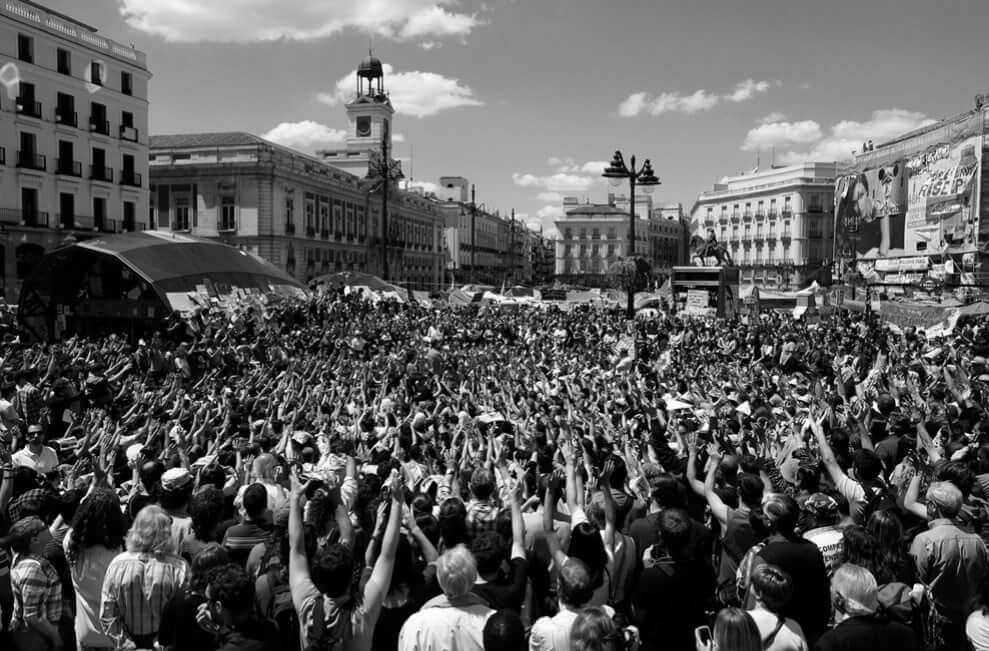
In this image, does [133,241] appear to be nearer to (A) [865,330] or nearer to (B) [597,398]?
(B) [597,398]

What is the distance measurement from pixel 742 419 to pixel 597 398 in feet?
10.9

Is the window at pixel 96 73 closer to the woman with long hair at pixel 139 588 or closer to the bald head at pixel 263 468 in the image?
the bald head at pixel 263 468

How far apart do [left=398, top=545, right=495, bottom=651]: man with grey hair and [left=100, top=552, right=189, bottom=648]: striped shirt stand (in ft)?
4.29

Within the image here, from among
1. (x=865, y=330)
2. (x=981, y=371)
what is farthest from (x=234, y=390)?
(x=865, y=330)

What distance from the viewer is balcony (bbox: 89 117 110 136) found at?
39.9 meters

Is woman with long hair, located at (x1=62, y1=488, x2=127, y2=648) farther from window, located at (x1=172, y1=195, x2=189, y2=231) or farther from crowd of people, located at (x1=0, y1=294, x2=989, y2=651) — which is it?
window, located at (x1=172, y1=195, x2=189, y2=231)

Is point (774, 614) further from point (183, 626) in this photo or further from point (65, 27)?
point (65, 27)

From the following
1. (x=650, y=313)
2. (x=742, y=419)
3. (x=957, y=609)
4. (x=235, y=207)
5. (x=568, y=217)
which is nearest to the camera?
(x=957, y=609)

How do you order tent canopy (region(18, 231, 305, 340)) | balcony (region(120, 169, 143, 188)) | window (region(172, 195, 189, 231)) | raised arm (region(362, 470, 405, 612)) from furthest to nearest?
window (region(172, 195, 189, 231)) < balcony (region(120, 169, 143, 188)) < tent canopy (region(18, 231, 305, 340)) < raised arm (region(362, 470, 405, 612))

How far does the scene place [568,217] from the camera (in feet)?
370

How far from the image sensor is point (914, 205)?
157 ft

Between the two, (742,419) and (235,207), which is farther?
(235,207)

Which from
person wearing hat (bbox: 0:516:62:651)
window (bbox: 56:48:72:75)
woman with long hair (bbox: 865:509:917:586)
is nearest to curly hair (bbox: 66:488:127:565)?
person wearing hat (bbox: 0:516:62:651)

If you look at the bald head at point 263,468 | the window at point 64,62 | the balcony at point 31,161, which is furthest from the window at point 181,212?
the bald head at point 263,468
